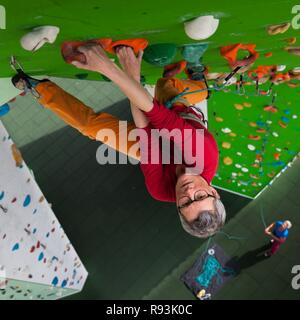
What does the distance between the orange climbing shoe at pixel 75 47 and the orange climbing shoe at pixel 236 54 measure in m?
0.45

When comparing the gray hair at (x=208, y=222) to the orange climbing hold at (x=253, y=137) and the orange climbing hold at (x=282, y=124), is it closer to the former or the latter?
the orange climbing hold at (x=282, y=124)

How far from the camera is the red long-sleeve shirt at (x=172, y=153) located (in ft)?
3.66

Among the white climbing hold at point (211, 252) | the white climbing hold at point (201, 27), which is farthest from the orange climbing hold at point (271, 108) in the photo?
the white climbing hold at point (211, 252)

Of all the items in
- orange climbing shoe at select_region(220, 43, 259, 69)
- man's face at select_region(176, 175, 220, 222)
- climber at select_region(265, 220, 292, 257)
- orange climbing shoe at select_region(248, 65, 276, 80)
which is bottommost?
climber at select_region(265, 220, 292, 257)

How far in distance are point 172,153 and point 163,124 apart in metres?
0.21

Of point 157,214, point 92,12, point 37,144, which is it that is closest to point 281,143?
point 157,214

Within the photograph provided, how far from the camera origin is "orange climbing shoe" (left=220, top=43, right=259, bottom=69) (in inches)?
46.6

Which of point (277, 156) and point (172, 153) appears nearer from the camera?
point (172, 153)

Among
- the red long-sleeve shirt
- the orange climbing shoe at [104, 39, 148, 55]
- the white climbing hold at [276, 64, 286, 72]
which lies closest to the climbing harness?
the orange climbing shoe at [104, 39, 148, 55]

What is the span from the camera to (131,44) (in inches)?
39.1

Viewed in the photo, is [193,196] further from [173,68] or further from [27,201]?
[27,201]

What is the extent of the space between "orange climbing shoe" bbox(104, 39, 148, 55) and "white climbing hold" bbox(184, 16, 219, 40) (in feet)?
0.46

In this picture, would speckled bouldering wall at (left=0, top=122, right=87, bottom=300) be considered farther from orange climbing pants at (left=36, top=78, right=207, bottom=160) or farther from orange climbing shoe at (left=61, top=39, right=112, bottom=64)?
orange climbing shoe at (left=61, top=39, right=112, bottom=64)

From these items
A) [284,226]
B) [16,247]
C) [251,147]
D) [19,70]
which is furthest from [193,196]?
[284,226]
